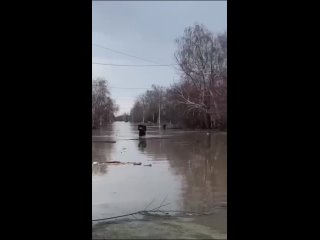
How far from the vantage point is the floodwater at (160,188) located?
19.9 ft

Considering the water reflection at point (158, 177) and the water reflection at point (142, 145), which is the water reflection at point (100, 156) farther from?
the water reflection at point (142, 145)

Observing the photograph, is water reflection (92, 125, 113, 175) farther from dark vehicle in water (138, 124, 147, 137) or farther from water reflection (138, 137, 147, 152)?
dark vehicle in water (138, 124, 147, 137)

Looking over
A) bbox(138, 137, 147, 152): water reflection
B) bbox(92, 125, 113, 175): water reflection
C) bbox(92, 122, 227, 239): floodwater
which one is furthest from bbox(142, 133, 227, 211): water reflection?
bbox(92, 125, 113, 175): water reflection

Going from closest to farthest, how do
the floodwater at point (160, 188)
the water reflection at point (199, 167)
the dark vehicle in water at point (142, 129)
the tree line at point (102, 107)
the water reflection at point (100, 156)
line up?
the floodwater at point (160, 188), the water reflection at point (199, 167), the water reflection at point (100, 156), the tree line at point (102, 107), the dark vehicle in water at point (142, 129)

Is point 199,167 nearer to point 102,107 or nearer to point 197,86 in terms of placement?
point 102,107

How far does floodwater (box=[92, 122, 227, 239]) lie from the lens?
605cm

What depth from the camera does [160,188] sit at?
9.63 metres

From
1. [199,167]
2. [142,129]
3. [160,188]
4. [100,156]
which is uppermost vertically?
[142,129]

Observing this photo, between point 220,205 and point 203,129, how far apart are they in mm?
19531

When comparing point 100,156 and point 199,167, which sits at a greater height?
point 100,156

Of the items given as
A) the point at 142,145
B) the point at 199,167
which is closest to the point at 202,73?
A: the point at 142,145

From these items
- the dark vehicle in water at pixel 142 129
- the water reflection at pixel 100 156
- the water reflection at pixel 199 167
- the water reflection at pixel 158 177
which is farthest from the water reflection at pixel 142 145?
the dark vehicle in water at pixel 142 129

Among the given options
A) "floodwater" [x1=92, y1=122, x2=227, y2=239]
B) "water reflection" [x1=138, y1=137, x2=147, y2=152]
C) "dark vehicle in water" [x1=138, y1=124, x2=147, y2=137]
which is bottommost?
"floodwater" [x1=92, y1=122, x2=227, y2=239]
